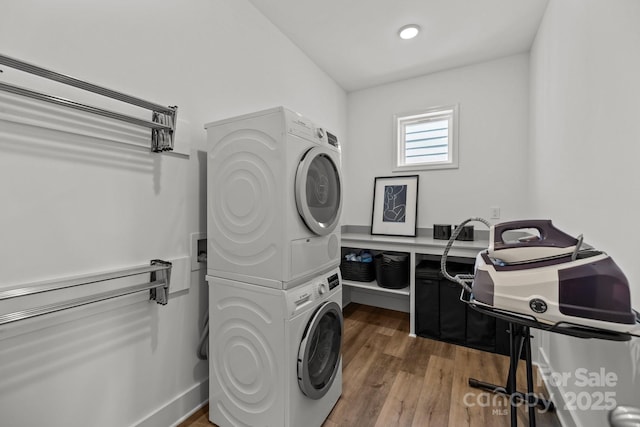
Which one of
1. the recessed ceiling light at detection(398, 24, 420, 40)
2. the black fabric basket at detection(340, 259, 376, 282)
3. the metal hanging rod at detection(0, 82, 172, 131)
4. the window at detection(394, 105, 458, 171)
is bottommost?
the black fabric basket at detection(340, 259, 376, 282)

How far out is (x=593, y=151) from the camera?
1164 millimetres

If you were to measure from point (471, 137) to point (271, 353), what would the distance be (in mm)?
2669

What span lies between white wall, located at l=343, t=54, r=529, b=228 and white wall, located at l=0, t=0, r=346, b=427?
186cm

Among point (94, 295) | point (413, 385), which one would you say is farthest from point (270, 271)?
point (413, 385)

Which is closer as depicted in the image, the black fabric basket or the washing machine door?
the washing machine door

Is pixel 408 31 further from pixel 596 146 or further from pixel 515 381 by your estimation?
pixel 515 381

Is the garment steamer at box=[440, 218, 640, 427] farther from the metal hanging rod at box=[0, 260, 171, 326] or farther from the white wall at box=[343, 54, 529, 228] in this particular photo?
the white wall at box=[343, 54, 529, 228]

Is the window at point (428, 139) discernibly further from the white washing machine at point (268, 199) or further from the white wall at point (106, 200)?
the white wall at point (106, 200)

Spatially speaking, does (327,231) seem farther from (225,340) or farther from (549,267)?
(549,267)

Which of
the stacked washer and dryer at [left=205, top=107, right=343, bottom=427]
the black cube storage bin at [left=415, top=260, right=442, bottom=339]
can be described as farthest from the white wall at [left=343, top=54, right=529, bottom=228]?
the stacked washer and dryer at [left=205, top=107, right=343, bottom=427]

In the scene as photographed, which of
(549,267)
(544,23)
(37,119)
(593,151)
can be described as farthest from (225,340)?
(544,23)

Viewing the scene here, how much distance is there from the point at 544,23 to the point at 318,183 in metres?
2.08

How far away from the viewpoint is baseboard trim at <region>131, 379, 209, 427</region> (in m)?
1.37

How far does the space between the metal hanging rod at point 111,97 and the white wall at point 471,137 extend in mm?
2318
